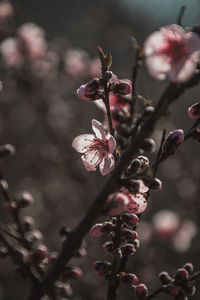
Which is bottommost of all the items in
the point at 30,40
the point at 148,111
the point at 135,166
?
the point at 30,40

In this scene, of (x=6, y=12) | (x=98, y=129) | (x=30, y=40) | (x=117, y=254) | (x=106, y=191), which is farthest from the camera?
(x=30, y=40)

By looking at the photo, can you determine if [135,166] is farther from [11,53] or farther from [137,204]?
[11,53]

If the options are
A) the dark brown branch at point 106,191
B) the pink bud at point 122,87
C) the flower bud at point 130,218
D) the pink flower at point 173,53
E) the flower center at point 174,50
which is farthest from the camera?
the pink bud at point 122,87

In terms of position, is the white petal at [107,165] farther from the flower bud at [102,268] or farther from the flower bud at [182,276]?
the flower bud at [182,276]

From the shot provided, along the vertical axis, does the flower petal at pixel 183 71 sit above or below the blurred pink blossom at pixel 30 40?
above

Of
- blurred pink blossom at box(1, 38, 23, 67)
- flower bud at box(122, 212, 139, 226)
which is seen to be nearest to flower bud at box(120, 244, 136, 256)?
flower bud at box(122, 212, 139, 226)

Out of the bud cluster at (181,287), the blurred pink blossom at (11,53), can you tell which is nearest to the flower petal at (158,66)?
the bud cluster at (181,287)

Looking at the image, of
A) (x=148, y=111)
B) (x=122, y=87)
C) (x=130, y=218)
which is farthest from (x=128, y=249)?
(x=122, y=87)

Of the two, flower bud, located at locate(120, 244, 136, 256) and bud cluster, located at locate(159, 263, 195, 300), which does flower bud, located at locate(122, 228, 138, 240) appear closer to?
flower bud, located at locate(120, 244, 136, 256)
